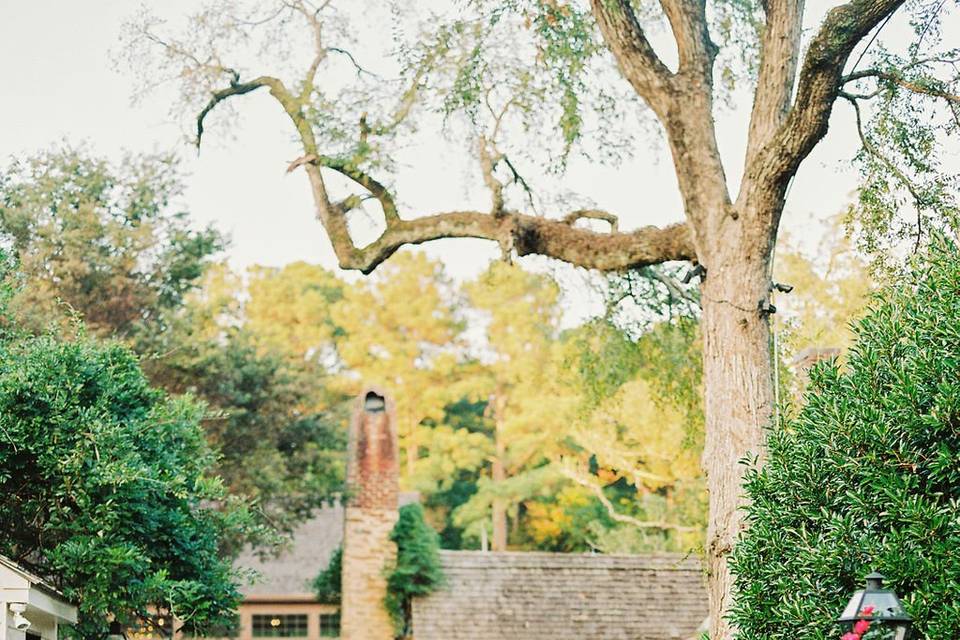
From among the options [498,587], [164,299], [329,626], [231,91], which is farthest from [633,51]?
[329,626]

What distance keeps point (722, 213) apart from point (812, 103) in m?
1.30

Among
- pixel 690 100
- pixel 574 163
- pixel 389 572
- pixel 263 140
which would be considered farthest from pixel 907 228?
pixel 389 572

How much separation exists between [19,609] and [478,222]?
18.5ft

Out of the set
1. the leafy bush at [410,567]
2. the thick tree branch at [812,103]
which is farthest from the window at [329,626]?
the thick tree branch at [812,103]

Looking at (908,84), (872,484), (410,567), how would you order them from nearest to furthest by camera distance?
1. (872,484)
2. (908,84)
3. (410,567)

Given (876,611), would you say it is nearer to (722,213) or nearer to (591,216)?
(722,213)

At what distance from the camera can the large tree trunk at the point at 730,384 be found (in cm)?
1043

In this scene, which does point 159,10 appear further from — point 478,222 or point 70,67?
point 70,67

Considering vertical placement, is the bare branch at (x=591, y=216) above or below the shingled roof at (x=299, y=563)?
above

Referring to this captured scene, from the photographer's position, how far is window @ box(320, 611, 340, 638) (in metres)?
28.6

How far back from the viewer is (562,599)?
20828mm

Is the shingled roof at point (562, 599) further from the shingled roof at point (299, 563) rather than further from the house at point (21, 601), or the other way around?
the house at point (21, 601)

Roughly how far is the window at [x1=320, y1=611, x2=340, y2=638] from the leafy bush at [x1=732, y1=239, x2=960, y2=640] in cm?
2203

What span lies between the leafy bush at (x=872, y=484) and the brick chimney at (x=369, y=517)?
12.9 metres
